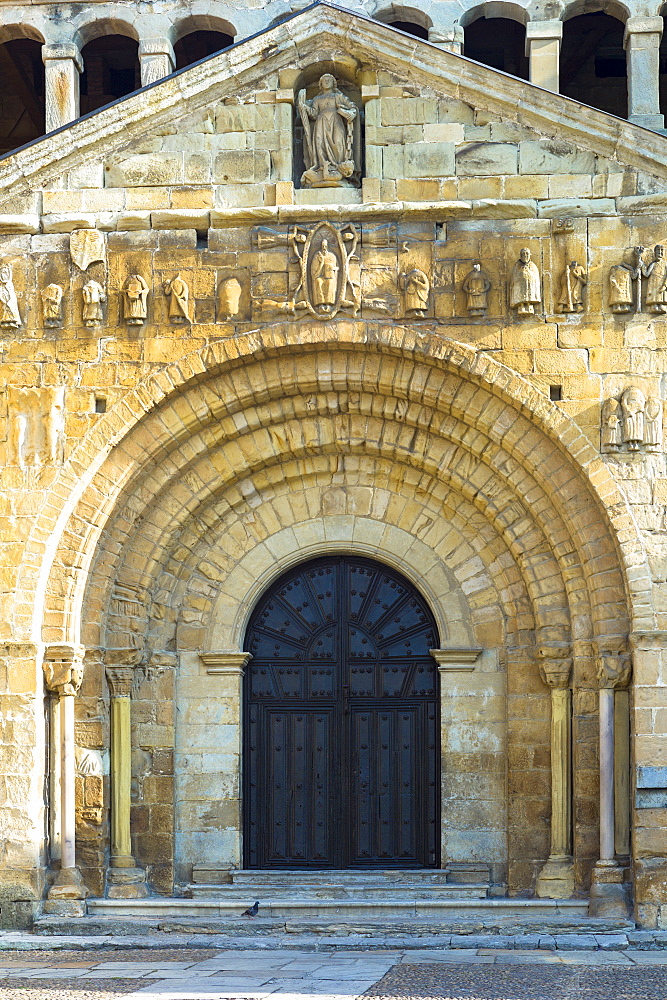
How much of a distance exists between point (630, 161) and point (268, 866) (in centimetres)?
680

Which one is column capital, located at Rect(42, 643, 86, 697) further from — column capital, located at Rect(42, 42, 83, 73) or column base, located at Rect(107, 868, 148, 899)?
column capital, located at Rect(42, 42, 83, 73)

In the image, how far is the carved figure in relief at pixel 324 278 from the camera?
12.1 m

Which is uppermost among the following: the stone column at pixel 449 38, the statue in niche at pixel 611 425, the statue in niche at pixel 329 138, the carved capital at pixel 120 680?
the stone column at pixel 449 38

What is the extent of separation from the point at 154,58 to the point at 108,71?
6.76 ft

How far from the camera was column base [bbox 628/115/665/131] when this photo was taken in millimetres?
13125

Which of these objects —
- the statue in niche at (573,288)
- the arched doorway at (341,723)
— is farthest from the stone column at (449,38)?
the arched doorway at (341,723)

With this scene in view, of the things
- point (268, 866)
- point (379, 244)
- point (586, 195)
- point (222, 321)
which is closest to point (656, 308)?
point (586, 195)

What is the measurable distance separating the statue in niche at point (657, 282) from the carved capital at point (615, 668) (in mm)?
2852

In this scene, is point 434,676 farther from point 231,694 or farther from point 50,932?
point 50,932

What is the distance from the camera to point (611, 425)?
11766 mm

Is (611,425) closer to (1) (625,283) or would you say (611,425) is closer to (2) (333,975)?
(1) (625,283)

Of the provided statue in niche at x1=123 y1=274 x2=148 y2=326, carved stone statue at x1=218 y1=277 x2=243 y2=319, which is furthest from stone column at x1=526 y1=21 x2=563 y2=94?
statue in niche at x1=123 y1=274 x2=148 y2=326

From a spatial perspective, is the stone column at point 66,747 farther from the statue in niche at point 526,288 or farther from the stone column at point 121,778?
the statue in niche at point 526,288

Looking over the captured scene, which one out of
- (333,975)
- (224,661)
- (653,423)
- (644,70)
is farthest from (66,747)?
(644,70)
